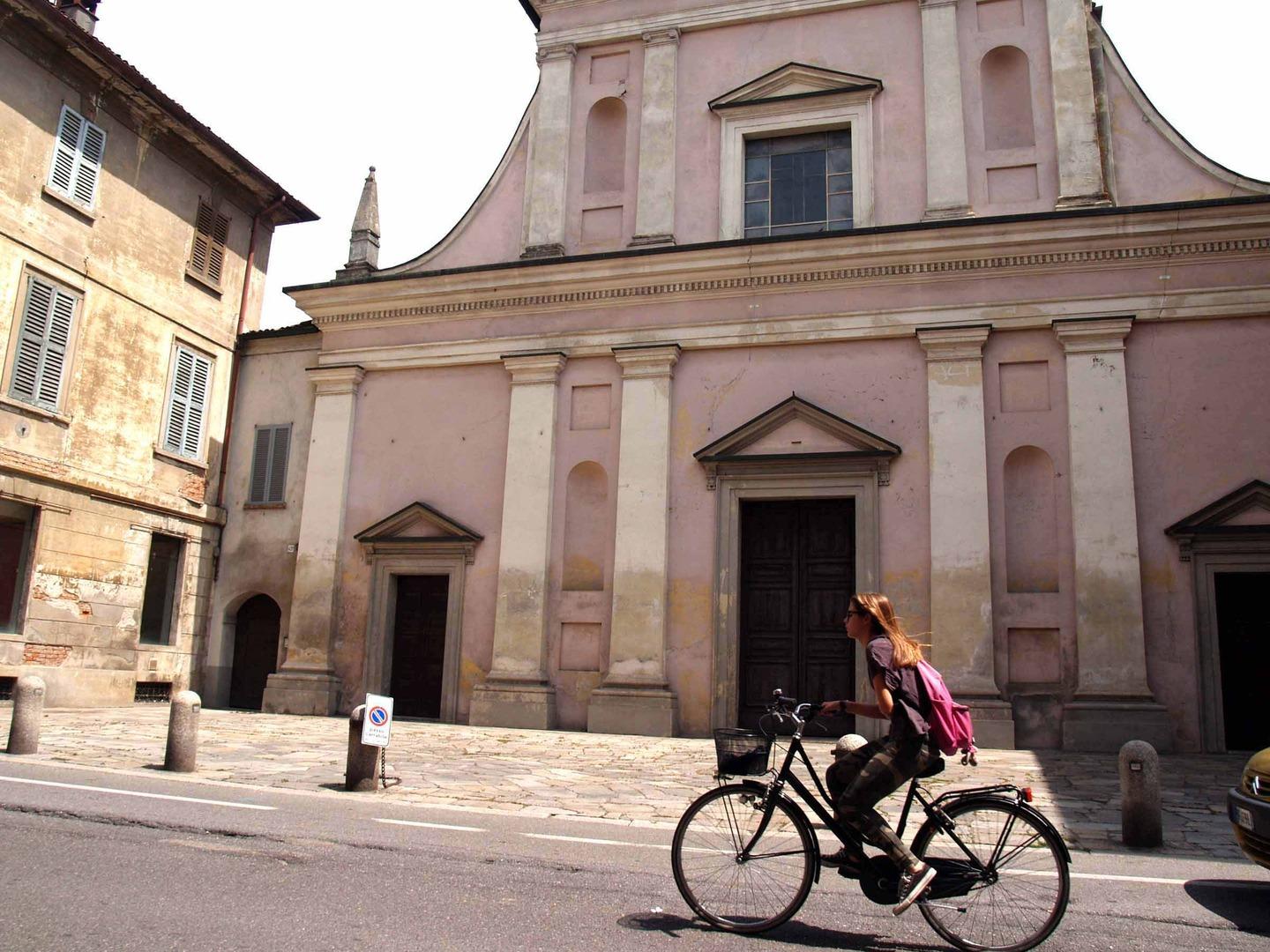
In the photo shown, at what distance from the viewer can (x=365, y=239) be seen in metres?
18.1

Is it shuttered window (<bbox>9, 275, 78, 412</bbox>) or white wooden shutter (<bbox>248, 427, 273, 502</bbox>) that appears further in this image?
white wooden shutter (<bbox>248, 427, 273, 502</bbox>)

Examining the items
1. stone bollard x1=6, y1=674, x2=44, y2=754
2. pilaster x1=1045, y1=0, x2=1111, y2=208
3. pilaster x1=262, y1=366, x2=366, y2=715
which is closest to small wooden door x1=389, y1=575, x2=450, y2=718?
pilaster x1=262, y1=366, x2=366, y2=715

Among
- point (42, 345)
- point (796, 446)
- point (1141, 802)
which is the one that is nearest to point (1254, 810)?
point (1141, 802)

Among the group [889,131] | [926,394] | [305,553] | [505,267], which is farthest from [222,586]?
[889,131]

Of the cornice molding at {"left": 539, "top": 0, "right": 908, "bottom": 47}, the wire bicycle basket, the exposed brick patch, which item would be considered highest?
the cornice molding at {"left": 539, "top": 0, "right": 908, "bottom": 47}

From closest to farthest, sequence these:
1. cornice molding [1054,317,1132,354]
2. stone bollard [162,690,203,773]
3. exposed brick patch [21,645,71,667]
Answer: stone bollard [162,690,203,773]
cornice molding [1054,317,1132,354]
exposed brick patch [21,645,71,667]

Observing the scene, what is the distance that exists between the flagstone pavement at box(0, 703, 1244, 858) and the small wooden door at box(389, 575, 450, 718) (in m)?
1.56

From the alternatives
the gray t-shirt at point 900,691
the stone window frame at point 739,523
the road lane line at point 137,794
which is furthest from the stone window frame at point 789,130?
the gray t-shirt at point 900,691

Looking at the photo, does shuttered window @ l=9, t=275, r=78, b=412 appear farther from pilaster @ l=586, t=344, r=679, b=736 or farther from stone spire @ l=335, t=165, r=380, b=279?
pilaster @ l=586, t=344, r=679, b=736

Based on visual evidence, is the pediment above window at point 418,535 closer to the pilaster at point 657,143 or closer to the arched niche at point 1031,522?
the pilaster at point 657,143

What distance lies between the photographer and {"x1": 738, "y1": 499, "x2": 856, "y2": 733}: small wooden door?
1449 cm

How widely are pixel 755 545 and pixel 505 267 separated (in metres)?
5.97

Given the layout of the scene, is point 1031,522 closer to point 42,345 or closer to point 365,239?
point 365,239

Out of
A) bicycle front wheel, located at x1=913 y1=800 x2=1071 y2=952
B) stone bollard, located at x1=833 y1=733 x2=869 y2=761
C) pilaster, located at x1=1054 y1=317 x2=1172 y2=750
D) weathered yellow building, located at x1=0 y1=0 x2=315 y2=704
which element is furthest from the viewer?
weathered yellow building, located at x1=0 y1=0 x2=315 y2=704
